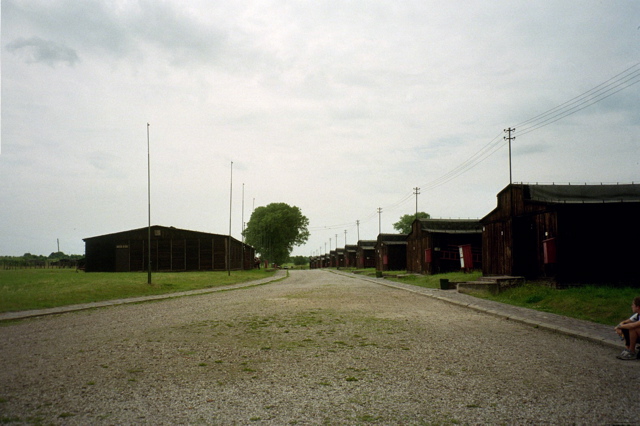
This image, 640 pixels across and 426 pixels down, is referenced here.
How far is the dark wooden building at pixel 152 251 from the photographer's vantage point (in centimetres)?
5769

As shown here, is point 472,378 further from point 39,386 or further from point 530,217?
point 530,217

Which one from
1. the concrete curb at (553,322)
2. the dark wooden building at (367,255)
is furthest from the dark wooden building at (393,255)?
the concrete curb at (553,322)

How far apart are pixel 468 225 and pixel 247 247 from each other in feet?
145

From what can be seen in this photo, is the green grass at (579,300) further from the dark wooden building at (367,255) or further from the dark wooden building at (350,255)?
the dark wooden building at (350,255)

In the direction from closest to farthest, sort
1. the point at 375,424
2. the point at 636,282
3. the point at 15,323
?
the point at 375,424 < the point at 15,323 < the point at 636,282

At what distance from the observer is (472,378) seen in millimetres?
6734

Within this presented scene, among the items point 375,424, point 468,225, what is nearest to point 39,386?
point 375,424

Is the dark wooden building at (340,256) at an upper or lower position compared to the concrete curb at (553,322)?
lower

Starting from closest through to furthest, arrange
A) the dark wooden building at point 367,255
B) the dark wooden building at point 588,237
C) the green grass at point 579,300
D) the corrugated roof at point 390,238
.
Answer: the green grass at point 579,300, the dark wooden building at point 588,237, the corrugated roof at point 390,238, the dark wooden building at point 367,255

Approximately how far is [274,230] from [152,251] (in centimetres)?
4302

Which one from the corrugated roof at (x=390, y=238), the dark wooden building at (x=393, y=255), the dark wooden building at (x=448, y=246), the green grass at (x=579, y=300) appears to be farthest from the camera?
the corrugated roof at (x=390, y=238)

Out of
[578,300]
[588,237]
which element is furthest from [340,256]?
[578,300]

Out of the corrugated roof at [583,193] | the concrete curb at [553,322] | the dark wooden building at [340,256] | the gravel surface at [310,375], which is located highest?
the corrugated roof at [583,193]

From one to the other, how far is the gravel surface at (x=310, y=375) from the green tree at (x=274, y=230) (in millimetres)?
84991
